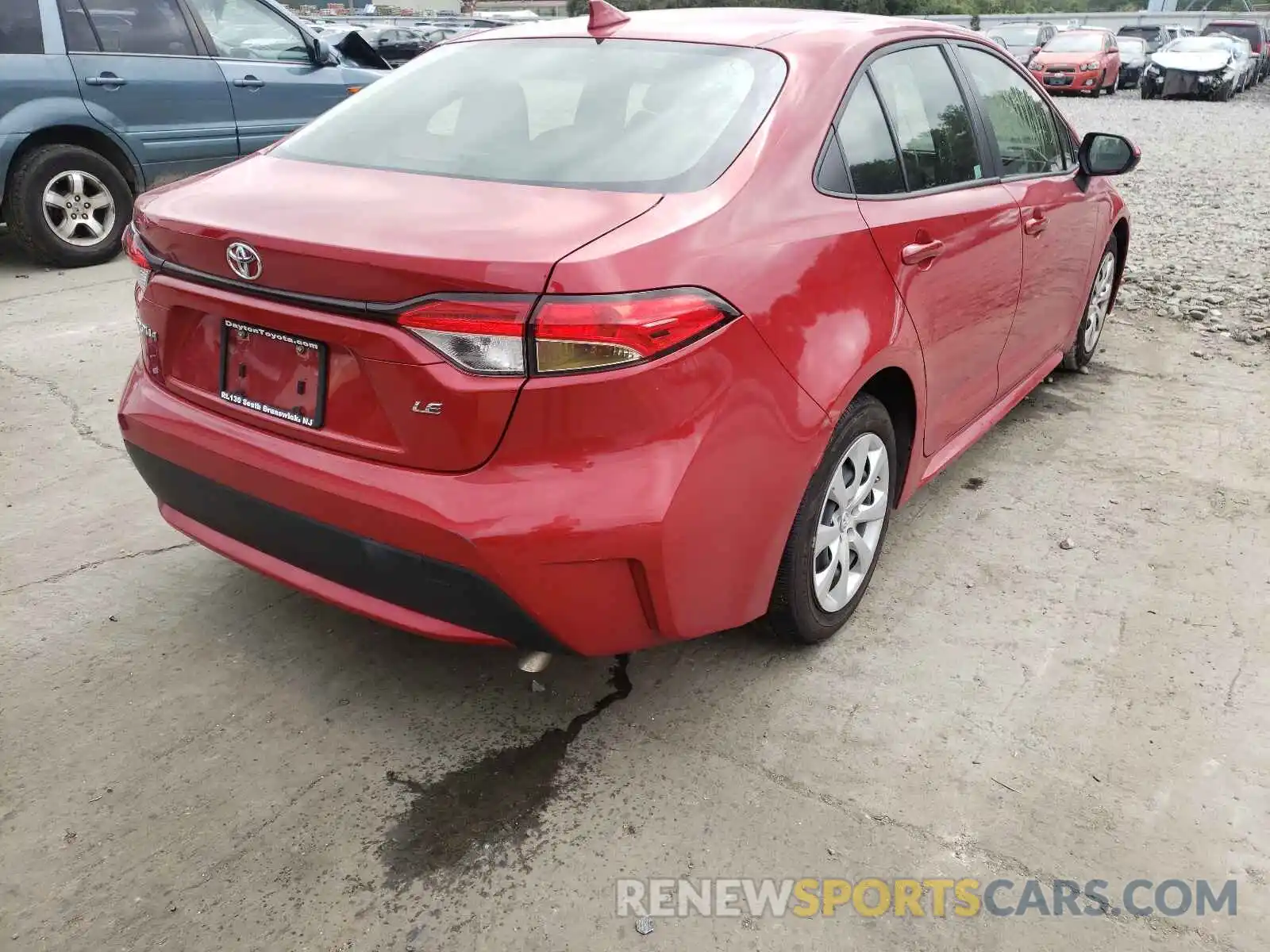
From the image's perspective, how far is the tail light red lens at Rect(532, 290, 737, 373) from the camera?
1928 mm

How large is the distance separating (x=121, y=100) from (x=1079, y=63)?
Result: 20.7 m

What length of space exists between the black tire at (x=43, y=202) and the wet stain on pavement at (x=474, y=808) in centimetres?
539

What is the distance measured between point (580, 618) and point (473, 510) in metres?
0.33

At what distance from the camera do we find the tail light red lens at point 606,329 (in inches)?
75.9

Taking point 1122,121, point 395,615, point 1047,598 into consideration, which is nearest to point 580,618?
point 395,615

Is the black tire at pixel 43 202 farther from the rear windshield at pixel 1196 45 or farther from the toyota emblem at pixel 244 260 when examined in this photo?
the rear windshield at pixel 1196 45

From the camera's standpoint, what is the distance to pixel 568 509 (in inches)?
79.7

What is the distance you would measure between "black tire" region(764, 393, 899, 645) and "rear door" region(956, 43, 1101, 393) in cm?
114

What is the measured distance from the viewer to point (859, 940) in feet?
6.51

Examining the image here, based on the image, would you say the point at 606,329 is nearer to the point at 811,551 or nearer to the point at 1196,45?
the point at 811,551

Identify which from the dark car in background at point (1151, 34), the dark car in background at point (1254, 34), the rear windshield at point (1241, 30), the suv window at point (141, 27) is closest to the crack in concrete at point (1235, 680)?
the suv window at point (141, 27)

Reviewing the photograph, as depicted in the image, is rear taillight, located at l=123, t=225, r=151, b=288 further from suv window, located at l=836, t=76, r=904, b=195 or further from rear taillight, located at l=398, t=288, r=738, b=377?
suv window, located at l=836, t=76, r=904, b=195

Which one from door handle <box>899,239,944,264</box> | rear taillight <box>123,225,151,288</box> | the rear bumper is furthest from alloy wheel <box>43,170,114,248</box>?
door handle <box>899,239,944,264</box>

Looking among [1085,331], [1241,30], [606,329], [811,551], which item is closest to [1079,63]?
[1241,30]
